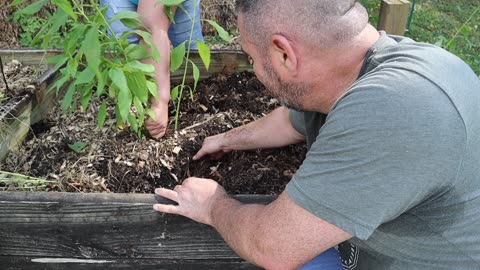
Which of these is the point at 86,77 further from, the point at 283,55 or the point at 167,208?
the point at 283,55

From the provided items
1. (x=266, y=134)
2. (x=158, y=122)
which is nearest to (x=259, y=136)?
(x=266, y=134)

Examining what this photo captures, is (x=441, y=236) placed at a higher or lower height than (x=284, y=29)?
lower

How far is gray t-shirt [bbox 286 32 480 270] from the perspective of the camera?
1161 mm

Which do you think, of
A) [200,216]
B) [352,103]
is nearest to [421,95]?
[352,103]

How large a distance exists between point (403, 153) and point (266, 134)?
912mm

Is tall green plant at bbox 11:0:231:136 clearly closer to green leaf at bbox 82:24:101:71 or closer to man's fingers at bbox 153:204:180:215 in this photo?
green leaf at bbox 82:24:101:71

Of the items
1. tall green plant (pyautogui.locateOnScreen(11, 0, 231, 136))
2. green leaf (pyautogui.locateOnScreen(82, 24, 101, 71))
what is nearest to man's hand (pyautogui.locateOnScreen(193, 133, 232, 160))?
tall green plant (pyautogui.locateOnScreen(11, 0, 231, 136))

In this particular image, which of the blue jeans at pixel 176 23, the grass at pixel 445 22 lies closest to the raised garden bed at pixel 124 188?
the blue jeans at pixel 176 23

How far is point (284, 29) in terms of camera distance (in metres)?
1.32

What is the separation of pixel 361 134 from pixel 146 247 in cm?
99

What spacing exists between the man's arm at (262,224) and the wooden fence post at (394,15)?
122 cm

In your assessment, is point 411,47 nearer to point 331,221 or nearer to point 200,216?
point 331,221

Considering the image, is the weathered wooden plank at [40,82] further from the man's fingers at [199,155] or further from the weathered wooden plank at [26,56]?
the man's fingers at [199,155]

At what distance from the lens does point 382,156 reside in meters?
1.16
